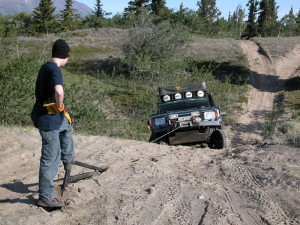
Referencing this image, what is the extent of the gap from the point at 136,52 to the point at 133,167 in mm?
29119

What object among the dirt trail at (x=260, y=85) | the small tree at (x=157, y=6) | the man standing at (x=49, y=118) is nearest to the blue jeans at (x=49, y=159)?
the man standing at (x=49, y=118)

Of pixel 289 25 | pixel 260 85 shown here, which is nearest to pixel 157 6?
pixel 289 25

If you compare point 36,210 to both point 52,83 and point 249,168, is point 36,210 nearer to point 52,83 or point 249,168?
point 52,83

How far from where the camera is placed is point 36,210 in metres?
3.75

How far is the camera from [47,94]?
12.2 feet

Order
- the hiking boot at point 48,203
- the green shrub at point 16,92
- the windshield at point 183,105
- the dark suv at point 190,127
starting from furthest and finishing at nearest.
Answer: the green shrub at point 16,92 → the windshield at point 183,105 → the dark suv at point 190,127 → the hiking boot at point 48,203

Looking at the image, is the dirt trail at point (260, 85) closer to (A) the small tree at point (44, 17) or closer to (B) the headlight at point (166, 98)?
(B) the headlight at point (166, 98)

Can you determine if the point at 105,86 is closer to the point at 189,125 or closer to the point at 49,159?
the point at 189,125

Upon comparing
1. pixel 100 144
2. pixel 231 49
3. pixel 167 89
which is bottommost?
pixel 100 144

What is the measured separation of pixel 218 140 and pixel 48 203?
17.9ft

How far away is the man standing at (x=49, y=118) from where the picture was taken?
368 centimetres

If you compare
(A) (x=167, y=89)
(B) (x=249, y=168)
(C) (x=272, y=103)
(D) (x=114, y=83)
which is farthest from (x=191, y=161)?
(D) (x=114, y=83)

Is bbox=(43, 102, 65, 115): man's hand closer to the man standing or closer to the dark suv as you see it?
the man standing

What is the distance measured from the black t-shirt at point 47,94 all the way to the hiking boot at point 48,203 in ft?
2.75
